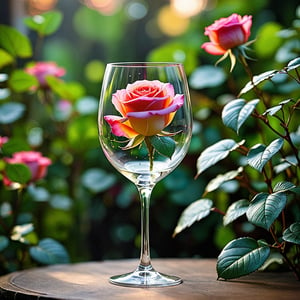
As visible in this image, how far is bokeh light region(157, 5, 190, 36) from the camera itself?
8.89 ft

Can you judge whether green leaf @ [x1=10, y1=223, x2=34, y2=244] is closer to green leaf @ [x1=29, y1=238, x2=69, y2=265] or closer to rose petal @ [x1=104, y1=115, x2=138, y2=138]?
green leaf @ [x1=29, y1=238, x2=69, y2=265]

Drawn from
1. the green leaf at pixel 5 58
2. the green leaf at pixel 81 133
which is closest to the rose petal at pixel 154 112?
the green leaf at pixel 5 58

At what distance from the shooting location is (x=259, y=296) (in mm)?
1063

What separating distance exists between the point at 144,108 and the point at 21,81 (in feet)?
2.43

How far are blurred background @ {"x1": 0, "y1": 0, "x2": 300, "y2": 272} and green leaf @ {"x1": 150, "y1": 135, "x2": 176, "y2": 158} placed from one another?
712 millimetres

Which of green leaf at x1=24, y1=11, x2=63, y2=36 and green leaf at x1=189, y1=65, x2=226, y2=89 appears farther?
green leaf at x1=189, y1=65, x2=226, y2=89

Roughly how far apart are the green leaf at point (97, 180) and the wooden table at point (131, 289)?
655mm

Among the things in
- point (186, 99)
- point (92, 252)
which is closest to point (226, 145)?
point (186, 99)

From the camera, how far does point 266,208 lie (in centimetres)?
110

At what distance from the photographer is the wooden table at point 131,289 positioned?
1062 mm

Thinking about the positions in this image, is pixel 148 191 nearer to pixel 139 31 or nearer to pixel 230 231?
pixel 230 231

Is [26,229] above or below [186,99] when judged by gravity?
below

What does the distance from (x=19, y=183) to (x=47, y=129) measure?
0.58m

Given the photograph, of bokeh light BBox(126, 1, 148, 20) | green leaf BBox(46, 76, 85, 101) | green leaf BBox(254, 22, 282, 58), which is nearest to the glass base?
green leaf BBox(46, 76, 85, 101)
